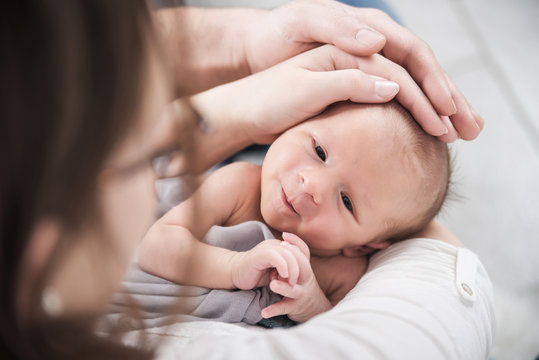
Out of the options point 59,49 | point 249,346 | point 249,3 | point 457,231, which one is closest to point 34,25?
point 59,49

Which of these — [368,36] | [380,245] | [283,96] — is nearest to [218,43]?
[283,96]

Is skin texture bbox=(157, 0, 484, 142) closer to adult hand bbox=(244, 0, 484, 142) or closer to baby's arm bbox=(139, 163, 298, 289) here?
adult hand bbox=(244, 0, 484, 142)

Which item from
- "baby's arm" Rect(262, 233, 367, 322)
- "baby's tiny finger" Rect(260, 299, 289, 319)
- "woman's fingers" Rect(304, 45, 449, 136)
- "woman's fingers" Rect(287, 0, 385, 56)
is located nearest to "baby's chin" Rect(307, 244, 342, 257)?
"baby's arm" Rect(262, 233, 367, 322)

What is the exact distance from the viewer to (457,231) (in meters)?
1.61

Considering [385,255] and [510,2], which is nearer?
[385,255]

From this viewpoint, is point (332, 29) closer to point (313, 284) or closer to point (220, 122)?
point (220, 122)

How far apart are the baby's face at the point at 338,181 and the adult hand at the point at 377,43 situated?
116 mm

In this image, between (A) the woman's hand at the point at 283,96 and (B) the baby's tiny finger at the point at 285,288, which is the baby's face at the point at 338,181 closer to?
(A) the woman's hand at the point at 283,96

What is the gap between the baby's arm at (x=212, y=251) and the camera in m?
0.79

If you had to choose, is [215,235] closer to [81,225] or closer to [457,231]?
[81,225]

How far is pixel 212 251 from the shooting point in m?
0.88

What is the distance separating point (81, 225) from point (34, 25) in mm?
177

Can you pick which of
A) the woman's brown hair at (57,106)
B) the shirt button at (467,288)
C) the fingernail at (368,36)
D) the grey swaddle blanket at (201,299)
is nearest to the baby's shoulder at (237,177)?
the grey swaddle blanket at (201,299)

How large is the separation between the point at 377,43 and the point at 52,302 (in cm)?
76
